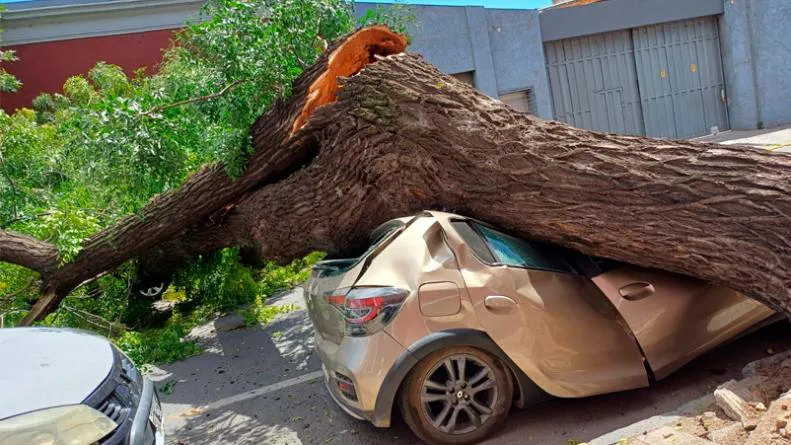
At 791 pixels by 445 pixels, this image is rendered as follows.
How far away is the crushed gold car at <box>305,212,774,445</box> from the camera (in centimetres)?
358

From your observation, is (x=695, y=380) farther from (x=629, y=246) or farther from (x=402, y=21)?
(x=402, y=21)

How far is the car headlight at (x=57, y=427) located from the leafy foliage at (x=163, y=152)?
3.09 metres

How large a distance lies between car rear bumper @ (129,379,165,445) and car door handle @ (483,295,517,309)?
1.97m

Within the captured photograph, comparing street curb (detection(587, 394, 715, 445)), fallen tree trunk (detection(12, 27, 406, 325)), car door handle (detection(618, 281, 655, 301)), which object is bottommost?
street curb (detection(587, 394, 715, 445))

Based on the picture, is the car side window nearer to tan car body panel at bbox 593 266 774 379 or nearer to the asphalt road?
tan car body panel at bbox 593 266 774 379

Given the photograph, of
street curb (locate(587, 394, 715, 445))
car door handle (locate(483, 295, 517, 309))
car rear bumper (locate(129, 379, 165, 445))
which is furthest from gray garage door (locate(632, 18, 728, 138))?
car rear bumper (locate(129, 379, 165, 445))

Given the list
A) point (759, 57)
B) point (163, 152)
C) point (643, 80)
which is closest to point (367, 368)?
point (163, 152)

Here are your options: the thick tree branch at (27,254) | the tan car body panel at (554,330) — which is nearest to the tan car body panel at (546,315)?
the tan car body panel at (554,330)

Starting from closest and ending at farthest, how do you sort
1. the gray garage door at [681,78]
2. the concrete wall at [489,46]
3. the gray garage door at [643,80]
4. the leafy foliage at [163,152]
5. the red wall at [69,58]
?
the leafy foliage at [163,152]
the concrete wall at [489,46]
the gray garage door at [643,80]
the gray garage door at [681,78]
the red wall at [69,58]

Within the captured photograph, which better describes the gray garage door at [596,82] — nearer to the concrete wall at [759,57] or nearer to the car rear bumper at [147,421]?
the concrete wall at [759,57]

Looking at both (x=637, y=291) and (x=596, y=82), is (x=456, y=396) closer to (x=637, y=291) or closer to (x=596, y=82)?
(x=637, y=291)

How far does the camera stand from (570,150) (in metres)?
4.27

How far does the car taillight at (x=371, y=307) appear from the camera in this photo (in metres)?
3.57

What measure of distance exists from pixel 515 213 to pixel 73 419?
3.04 metres
